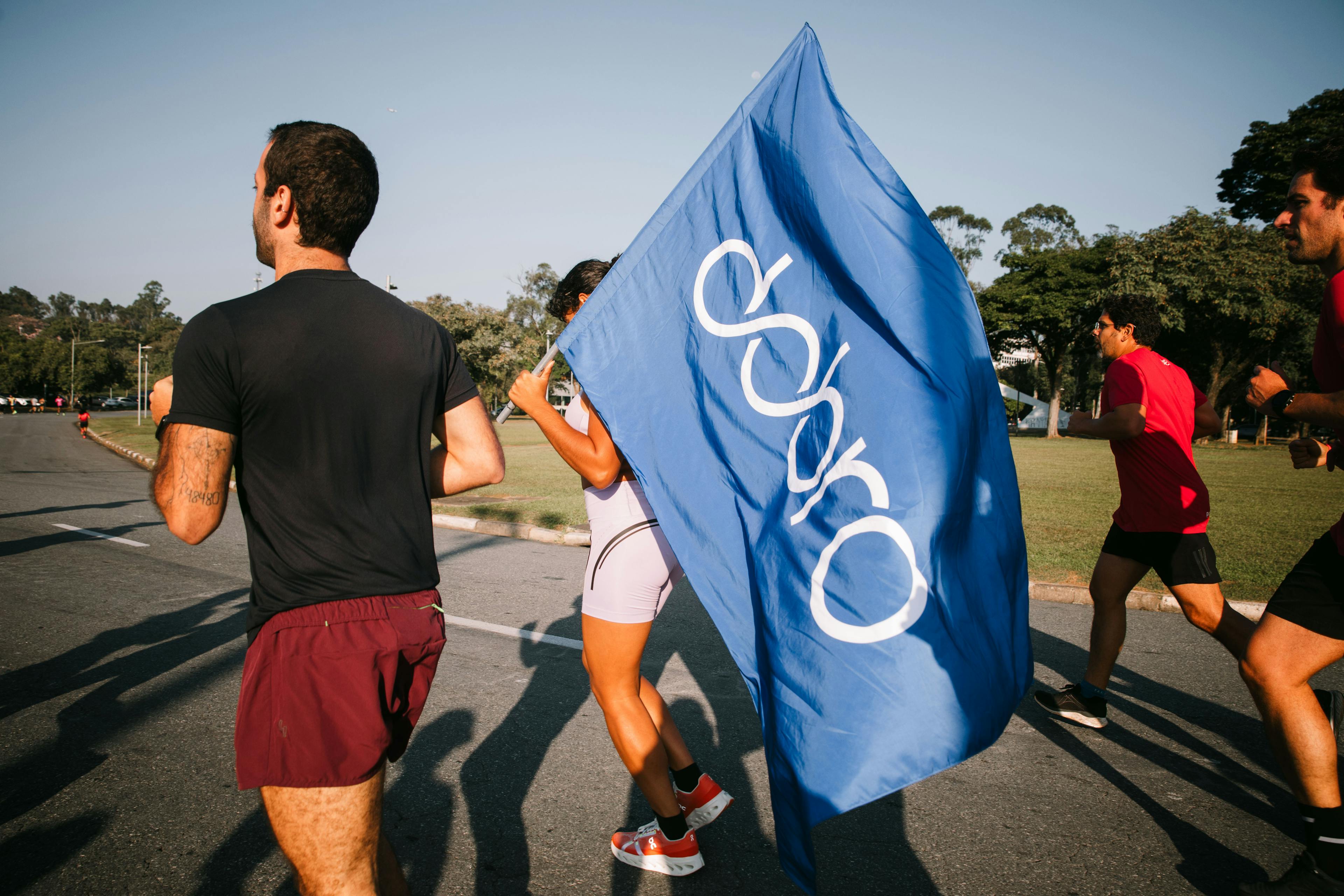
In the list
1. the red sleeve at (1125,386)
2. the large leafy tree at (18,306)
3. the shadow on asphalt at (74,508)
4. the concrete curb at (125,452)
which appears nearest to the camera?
the red sleeve at (1125,386)

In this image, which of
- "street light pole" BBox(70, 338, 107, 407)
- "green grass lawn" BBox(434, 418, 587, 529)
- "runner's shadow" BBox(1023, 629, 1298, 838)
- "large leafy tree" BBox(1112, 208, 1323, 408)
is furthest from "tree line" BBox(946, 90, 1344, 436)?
"street light pole" BBox(70, 338, 107, 407)

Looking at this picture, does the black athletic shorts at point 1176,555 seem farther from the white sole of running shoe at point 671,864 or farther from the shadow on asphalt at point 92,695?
the shadow on asphalt at point 92,695

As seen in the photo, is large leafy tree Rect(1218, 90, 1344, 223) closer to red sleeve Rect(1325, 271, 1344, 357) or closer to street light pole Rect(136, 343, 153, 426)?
red sleeve Rect(1325, 271, 1344, 357)

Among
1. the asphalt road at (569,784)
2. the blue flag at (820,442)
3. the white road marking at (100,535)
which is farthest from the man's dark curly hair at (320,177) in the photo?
the white road marking at (100,535)

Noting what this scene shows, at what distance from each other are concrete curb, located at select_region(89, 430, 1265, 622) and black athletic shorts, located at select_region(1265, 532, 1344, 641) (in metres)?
0.96

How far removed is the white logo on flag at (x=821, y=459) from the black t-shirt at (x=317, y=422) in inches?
40.0

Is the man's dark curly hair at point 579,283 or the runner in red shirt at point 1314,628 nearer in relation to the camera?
the runner in red shirt at point 1314,628

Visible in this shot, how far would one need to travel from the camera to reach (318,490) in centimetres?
154

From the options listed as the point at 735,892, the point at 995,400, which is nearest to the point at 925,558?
the point at 995,400

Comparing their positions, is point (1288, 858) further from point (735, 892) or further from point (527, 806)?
point (527, 806)

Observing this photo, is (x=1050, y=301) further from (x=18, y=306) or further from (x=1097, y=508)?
(x=18, y=306)

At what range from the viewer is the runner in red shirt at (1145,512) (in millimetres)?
3508

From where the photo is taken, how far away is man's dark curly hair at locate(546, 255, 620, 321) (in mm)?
2701

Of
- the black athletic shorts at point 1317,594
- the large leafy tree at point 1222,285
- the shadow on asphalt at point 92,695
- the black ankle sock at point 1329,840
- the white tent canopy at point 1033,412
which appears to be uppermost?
the large leafy tree at point 1222,285
